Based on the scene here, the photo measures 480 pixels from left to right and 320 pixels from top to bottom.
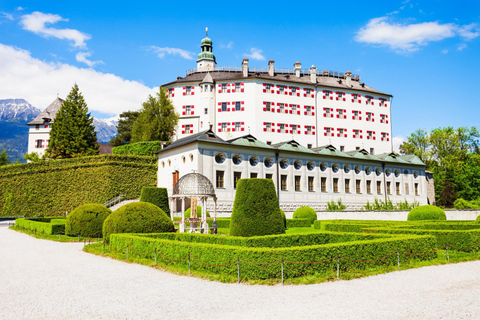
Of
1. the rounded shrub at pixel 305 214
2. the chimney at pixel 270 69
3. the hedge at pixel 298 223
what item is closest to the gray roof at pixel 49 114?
the chimney at pixel 270 69

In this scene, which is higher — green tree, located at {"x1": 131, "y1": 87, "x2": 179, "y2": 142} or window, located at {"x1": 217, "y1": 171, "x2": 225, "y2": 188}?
green tree, located at {"x1": 131, "y1": 87, "x2": 179, "y2": 142}

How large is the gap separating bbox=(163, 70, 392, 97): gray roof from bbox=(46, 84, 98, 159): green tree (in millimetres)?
12536

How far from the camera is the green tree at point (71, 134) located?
146 ft

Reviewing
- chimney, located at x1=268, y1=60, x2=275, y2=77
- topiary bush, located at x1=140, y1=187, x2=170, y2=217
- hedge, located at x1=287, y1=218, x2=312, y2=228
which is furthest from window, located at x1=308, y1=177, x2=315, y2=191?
topiary bush, located at x1=140, y1=187, x2=170, y2=217

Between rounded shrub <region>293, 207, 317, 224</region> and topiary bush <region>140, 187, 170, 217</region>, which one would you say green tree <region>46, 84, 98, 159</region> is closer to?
topiary bush <region>140, 187, 170, 217</region>

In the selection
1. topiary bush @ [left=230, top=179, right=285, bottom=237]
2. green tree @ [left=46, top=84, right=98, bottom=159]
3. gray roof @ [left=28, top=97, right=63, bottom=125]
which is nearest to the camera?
topiary bush @ [left=230, top=179, right=285, bottom=237]

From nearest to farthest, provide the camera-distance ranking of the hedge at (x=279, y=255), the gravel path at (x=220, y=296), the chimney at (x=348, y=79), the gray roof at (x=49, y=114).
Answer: the gravel path at (x=220, y=296), the hedge at (x=279, y=255), the chimney at (x=348, y=79), the gray roof at (x=49, y=114)

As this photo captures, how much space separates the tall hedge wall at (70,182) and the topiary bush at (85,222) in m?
14.1

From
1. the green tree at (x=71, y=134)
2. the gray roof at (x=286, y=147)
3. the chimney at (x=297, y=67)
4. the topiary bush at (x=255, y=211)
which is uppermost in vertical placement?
the chimney at (x=297, y=67)

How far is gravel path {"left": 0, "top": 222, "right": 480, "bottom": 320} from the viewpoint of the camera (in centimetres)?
754

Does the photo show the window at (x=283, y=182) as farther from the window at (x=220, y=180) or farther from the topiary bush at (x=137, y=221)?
the topiary bush at (x=137, y=221)

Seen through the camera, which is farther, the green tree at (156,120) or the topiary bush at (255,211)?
the green tree at (156,120)

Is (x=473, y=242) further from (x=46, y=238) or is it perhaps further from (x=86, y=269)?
(x=46, y=238)

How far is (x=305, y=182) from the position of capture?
4028cm
